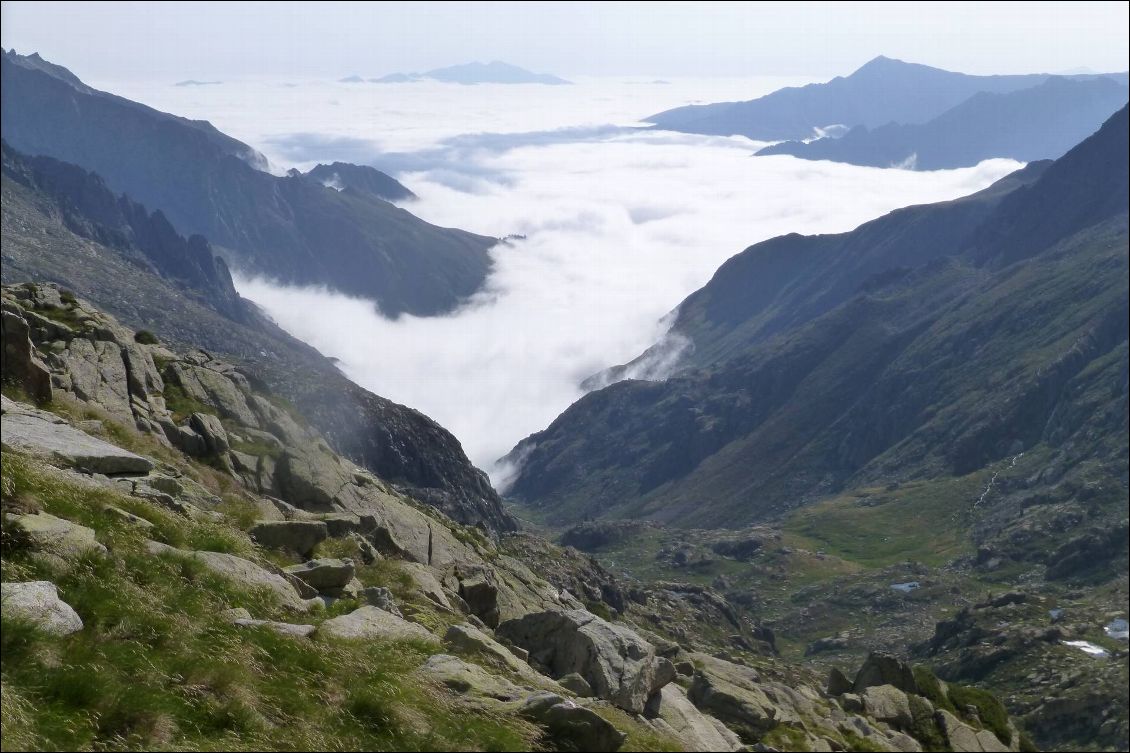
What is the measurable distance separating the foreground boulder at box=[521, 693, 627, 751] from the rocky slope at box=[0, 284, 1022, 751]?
0.15ft

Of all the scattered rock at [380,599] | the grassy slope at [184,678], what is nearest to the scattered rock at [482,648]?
the scattered rock at [380,599]

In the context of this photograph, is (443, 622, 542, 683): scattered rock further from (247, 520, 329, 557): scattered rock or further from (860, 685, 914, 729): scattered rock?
(860, 685, 914, 729): scattered rock

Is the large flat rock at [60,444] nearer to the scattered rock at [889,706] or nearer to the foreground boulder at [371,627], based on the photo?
the foreground boulder at [371,627]

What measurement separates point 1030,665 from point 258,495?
147291mm

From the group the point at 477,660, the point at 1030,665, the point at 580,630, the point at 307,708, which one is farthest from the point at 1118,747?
the point at 307,708

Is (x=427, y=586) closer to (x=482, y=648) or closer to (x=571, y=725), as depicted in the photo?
(x=482, y=648)

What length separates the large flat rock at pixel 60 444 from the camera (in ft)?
95.1

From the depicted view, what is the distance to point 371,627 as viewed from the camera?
24281 mm

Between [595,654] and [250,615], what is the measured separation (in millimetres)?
12920

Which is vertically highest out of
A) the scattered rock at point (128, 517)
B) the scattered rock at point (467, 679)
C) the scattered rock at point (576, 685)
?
Result: the scattered rock at point (128, 517)

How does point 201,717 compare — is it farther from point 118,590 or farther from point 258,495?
point 258,495

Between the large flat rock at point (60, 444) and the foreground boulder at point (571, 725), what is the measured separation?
637 inches

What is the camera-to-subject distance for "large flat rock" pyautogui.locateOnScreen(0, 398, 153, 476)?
2898 centimetres

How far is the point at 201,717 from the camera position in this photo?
17.2 m
